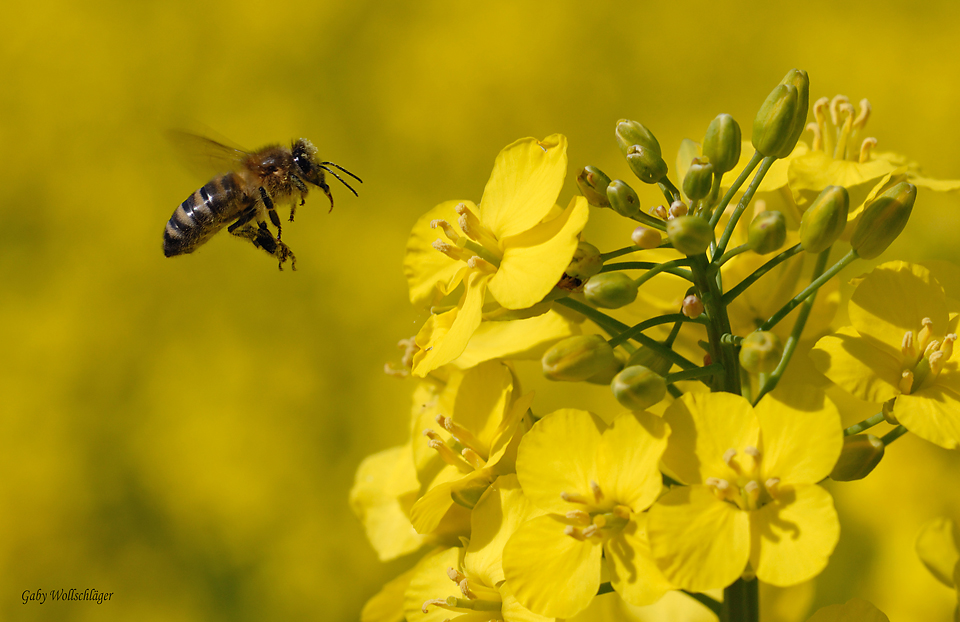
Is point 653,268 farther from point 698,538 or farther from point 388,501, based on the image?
point 388,501

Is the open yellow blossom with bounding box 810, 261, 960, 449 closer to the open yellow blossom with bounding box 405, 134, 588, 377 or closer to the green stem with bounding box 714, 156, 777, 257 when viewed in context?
the green stem with bounding box 714, 156, 777, 257

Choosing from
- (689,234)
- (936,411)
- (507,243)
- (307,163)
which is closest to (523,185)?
(507,243)

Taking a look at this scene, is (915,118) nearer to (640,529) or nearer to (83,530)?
(640,529)

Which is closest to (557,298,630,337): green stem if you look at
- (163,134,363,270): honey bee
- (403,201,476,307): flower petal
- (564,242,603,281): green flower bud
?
(564,242,603,281): green flower bud

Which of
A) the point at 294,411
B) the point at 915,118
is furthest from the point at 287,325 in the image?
the point at 915,118

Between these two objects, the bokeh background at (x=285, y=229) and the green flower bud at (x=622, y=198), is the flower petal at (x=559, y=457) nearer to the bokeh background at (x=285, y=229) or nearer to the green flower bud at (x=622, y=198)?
the green flower bud at (x=622, y=198)

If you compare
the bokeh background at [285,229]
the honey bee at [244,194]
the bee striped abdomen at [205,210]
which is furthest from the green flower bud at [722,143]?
the bokeh background at [285,229]
